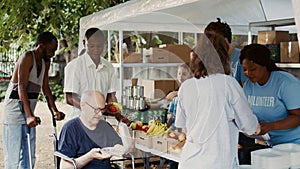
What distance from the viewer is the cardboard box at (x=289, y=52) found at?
3.90m

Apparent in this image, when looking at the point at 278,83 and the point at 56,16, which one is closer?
the point at 278,83

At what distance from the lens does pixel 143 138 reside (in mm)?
2828

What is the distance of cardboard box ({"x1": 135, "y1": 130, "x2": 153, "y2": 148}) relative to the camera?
9.17 feet

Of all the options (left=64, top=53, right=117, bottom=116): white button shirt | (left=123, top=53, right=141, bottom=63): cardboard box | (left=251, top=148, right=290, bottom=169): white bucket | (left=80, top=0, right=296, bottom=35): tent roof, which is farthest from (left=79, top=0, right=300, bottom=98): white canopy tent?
(left=251, top=148, right=290, bottom=169): white bucket

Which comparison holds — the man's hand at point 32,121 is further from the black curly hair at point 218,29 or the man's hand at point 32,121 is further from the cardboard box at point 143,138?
the black curly hair at point 218,29

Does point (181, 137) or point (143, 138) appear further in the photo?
point (143, 138)

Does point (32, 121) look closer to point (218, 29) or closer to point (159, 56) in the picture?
point (159, 56)

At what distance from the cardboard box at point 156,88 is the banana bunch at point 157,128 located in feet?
2.11

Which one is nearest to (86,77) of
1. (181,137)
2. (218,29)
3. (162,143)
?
(162,143)

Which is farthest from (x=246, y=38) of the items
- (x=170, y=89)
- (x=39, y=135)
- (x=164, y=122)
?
(x=39, y=135)

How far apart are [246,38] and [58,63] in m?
7.15

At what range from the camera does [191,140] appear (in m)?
2.21

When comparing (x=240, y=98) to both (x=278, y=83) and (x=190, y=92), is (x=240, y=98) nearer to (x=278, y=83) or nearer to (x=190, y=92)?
(x=190, y=92)

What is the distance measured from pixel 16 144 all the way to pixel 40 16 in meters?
1.83
